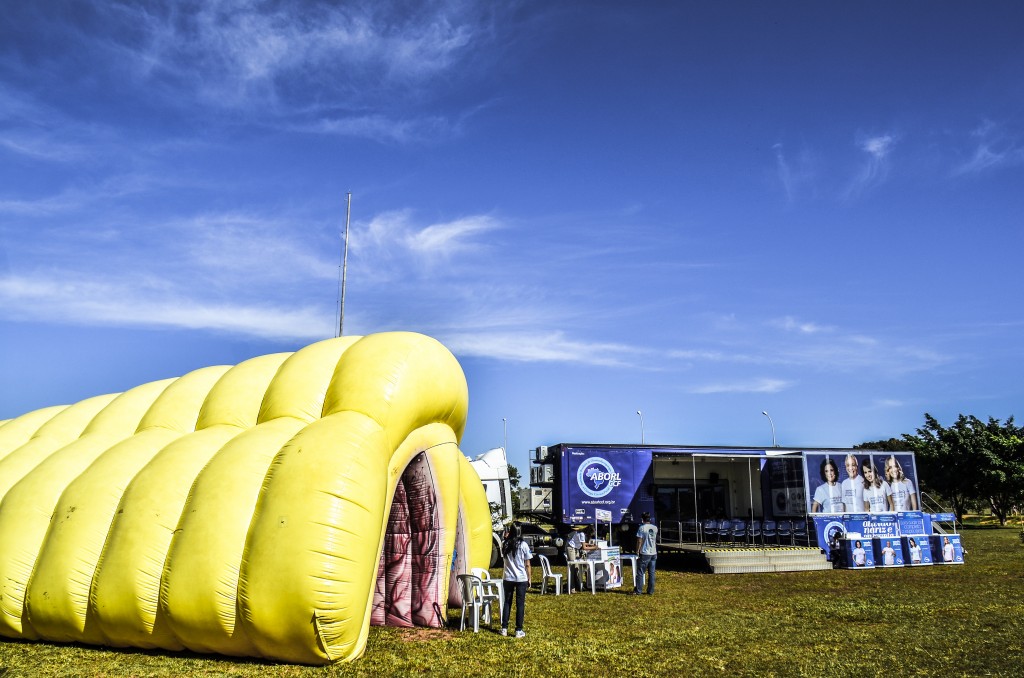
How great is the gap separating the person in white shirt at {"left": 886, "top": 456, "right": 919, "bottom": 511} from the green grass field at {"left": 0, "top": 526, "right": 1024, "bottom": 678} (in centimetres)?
784

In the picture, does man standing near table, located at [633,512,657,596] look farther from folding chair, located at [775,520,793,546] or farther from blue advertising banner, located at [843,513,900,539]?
blue advertising banner, located at [843,513,900,539]

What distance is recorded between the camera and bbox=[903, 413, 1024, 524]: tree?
1540 inches

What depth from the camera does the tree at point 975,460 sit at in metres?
39.1

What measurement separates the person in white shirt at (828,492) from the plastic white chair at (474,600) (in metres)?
13.8

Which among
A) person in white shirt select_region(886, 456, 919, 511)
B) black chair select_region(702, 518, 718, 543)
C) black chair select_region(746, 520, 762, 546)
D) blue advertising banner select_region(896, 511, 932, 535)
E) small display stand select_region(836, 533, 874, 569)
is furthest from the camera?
black chair select_region(702, 518, 718, 543)

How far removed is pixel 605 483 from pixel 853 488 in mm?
7412

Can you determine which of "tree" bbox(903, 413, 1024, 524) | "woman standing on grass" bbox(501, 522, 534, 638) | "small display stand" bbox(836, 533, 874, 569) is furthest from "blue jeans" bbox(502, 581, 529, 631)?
"tree" bbox(903, 413, 1024, 524)

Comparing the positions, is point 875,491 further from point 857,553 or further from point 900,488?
point 857,553

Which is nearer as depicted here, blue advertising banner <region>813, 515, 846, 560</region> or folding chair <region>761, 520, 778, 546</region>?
blue advertising banner <region>813, 515, 846, 560</region>

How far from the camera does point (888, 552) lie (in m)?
19.2

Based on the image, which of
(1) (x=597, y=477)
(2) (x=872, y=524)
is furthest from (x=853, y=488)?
(1) (x=597, y=477)

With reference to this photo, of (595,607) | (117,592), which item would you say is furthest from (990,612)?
(117,592)

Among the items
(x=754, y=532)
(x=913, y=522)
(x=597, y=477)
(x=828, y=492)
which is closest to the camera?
(x=828, y=492)

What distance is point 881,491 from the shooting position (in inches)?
856
